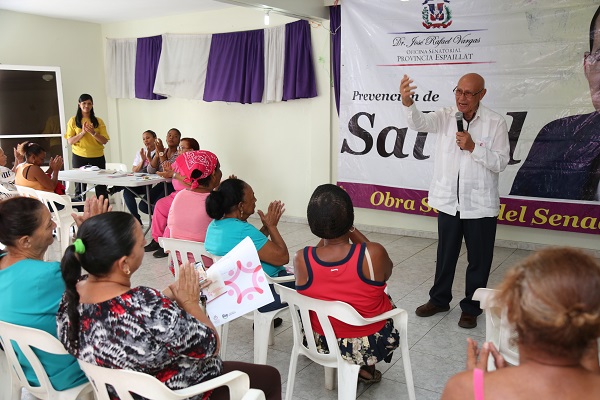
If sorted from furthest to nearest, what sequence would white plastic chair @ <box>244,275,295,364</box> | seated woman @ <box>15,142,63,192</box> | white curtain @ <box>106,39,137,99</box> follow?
white curtain @ <box>106,39,137,99</box>, seated woman @ <box>15,142,63,192</box>, white plastic chair @ <box>244,275,295,364</box>

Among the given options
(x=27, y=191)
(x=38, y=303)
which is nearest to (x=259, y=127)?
(x=27, y=191)

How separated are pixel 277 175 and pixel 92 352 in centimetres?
508

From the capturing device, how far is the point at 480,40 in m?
4.68

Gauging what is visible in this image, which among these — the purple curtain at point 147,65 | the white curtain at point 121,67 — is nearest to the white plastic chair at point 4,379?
the purple curtain at point 147,65

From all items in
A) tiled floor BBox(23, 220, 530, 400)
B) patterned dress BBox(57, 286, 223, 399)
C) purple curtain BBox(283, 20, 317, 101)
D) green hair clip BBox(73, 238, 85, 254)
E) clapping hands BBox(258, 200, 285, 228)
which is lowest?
tiled floor BBox(23, 220, 530, 400)

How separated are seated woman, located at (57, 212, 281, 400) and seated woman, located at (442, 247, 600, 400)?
2.61 ft

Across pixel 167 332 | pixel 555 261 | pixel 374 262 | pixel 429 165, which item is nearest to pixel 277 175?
pixel 429 165

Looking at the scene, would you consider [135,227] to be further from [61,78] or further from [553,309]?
[61,78]

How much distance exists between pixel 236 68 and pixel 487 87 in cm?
307

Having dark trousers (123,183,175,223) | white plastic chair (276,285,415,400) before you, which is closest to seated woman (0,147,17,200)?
dark trousers (123,183,175,223)

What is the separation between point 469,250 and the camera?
3184 mm

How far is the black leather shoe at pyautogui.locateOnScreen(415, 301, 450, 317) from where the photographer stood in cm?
337

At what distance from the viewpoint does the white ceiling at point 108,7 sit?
245 inches

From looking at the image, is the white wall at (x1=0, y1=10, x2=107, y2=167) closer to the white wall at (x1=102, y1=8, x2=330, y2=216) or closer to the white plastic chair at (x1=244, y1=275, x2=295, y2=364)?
the white wall at (x1=102, y1=8, x2=330, y2=216)
